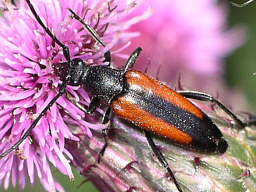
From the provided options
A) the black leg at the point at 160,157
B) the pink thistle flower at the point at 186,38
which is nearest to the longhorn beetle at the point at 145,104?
the black leg at the point at 160,157

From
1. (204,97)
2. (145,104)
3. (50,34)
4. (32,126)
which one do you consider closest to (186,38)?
(204,97)

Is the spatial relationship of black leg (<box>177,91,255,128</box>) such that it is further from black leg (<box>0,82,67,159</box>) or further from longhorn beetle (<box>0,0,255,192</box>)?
black leg (<box>0,82,67,159</box>)

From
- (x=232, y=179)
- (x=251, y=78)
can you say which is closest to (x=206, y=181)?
(x=232, y=179)

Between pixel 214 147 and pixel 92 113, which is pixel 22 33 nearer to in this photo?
pixel 92 113

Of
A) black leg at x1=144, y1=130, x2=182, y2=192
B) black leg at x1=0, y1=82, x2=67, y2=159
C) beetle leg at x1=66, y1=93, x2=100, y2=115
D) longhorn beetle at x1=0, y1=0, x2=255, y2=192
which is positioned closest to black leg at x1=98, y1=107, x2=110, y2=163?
longhorn beetle at x1=0, y1=0, x2=255, y2=192

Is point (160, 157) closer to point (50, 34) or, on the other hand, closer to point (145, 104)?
point (145, 104)
